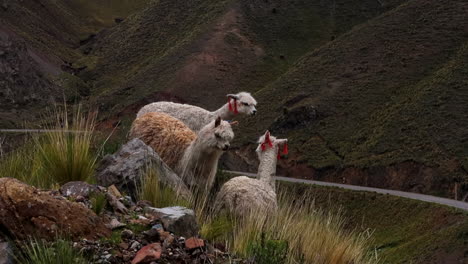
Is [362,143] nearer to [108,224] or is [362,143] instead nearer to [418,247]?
[418,247]

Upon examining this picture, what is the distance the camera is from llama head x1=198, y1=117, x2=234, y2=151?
11.7 meters

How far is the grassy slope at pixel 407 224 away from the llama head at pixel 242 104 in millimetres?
3554

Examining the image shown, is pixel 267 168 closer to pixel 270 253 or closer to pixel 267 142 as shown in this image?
pixel 267 142

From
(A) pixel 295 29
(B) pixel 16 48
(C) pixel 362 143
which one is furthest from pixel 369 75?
(B) pixel 16 48

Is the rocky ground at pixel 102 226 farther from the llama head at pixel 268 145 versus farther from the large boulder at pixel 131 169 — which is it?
the llama head at pixel 268 145

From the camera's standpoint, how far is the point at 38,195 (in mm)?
6582

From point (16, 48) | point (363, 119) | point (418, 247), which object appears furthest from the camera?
point (16, 48)

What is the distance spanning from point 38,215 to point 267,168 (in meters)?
8.40

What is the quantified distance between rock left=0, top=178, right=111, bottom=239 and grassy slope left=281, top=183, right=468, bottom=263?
15484mm

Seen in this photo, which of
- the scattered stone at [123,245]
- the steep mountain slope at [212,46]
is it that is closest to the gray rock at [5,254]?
the scattered stone at [123,245]

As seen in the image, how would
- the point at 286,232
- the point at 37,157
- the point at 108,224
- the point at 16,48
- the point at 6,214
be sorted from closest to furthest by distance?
the point at 6,214 < the point at 108,224 < the point at 286,232 < the point at 37,157 < the point at 16,48

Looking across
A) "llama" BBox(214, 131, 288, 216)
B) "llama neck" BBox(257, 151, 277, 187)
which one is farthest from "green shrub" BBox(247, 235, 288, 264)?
"llama neck" BBox(257, 151, 277, 187)

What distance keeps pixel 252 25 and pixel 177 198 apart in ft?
258

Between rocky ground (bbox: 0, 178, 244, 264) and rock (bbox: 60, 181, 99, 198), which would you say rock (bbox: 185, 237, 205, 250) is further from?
rock (bbox: 60, 181, 99, 198)
